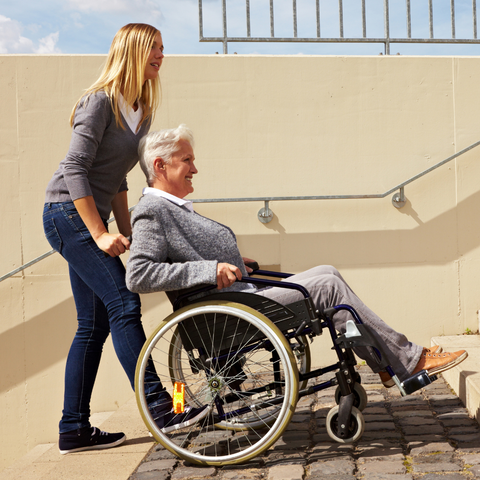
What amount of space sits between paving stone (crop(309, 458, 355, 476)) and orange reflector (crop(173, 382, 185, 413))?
446mm

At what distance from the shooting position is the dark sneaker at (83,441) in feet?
6.80

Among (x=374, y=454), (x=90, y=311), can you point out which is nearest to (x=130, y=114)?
(x=90, y=311)

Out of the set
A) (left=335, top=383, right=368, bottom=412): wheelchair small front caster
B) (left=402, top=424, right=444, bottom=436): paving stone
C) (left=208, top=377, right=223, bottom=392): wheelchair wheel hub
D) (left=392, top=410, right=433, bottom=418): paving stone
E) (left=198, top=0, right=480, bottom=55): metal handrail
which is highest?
(left=198, top=0, right=480, bottom=55): metal handrail

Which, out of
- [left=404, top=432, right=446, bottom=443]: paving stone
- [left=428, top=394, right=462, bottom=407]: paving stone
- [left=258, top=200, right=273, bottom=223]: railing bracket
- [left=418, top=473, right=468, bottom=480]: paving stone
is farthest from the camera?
[left=258, top=200, right=273, bottom=223]: railing bracket

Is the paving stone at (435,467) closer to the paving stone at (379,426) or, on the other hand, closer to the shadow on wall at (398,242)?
the paving stone at (379,426)

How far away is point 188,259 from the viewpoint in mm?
1821

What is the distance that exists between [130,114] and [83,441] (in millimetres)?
1221

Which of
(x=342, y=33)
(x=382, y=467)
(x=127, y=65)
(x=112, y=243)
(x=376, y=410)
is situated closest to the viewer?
(x=382, y=467)

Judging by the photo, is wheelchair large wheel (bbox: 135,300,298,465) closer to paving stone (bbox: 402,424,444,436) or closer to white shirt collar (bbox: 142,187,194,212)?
white shirt collar (bbox: 142,187,194,212)

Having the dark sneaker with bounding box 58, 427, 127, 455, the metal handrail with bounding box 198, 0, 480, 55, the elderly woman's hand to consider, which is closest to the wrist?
the elderly woman's hand

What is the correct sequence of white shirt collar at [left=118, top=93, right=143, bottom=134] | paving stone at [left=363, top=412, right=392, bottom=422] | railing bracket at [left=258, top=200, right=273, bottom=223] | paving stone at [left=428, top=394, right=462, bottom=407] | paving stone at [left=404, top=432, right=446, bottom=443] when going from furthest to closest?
railing bracket at [left=258, top=200, right=273, bottom=223]
paving stone at [left=428, top=394, right=462, bottom=407]
paving stone at [left=363, top=412, right=392, bottom=422]
white shirt collar at [left=118, top=93, right=143, bottom=134]
paving stone at [left=404, top=432, right=446, bottom=443]

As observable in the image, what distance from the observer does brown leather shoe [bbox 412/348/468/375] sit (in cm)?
174

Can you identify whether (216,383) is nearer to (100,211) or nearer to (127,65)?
(100,211)

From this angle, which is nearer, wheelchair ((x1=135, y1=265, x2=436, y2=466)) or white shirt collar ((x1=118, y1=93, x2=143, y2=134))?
wheelchair ((x1=135, y1=265, x2=436, y2=466))
